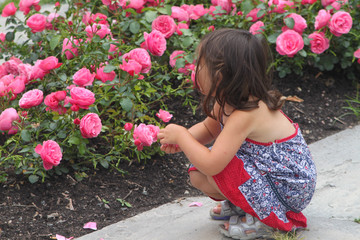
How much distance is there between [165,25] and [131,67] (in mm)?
696

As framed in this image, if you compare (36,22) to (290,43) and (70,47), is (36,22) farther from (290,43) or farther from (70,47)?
(290,43)

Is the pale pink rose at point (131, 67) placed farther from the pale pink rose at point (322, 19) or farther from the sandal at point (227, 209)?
the pale pink rose at point (322, 19)

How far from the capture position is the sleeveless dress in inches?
82.6

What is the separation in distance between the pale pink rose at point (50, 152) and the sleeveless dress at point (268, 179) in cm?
83

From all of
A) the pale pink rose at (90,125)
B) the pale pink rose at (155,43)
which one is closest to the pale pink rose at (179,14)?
the pale pink rose at (155,43)

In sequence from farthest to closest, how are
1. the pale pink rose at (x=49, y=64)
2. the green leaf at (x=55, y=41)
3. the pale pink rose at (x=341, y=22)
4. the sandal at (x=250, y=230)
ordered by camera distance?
1. the pale pink rose at (x=341, y=22)
2. the green leaf at (x=55, y=41)
3. the pale pink rose at (x=49, y=64)
4. the sandal at (x=250, y=230)

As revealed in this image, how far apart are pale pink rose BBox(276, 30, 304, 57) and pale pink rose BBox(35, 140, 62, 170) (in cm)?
153

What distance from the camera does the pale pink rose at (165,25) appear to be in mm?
3295

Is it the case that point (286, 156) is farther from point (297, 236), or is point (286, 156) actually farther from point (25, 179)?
point (25, 179)

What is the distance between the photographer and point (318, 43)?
3.48 meters

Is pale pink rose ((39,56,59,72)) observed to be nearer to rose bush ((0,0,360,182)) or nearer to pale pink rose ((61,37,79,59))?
rose bush ((0,0,360,182))

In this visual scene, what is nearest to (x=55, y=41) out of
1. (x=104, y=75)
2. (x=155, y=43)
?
(x=104, y=75)

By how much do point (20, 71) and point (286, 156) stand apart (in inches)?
64.9

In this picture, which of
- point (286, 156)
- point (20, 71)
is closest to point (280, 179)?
point (286, 156)
